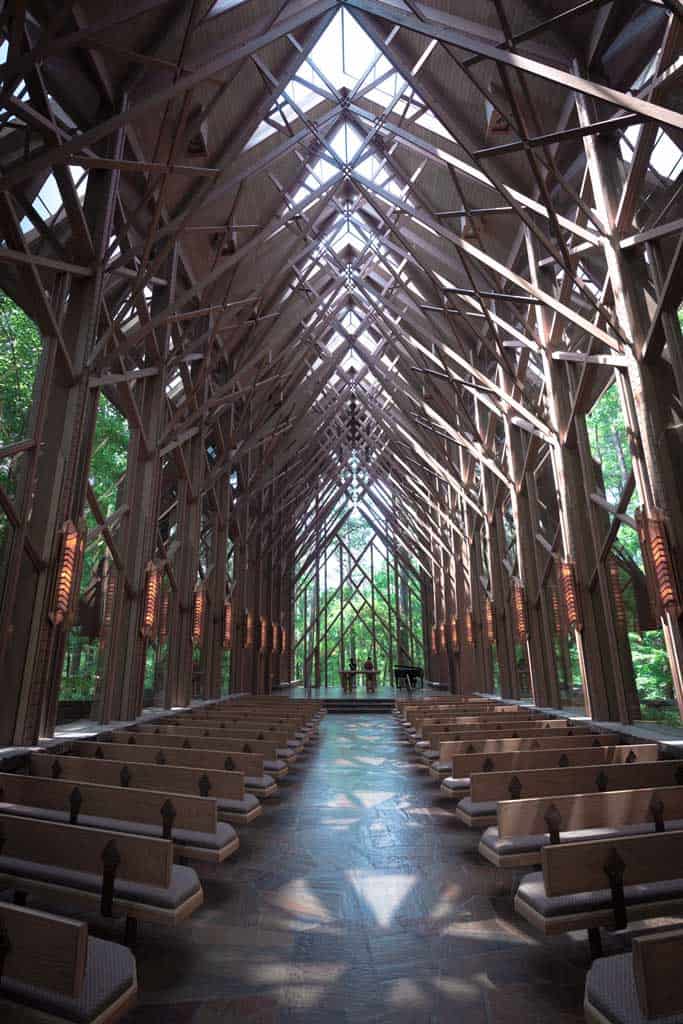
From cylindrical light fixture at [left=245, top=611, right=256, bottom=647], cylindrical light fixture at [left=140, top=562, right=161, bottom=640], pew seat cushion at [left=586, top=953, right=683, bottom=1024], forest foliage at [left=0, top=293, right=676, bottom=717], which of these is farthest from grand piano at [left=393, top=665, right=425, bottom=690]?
pew seat cushion at [left=586, top=953, right=683, bottom=1024]

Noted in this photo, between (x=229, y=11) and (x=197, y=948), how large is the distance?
32.6ft

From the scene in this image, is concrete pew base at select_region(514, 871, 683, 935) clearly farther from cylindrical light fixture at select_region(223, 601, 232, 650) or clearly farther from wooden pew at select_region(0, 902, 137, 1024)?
cylindrical light fixture at select_region(223, 601, 232, 650)

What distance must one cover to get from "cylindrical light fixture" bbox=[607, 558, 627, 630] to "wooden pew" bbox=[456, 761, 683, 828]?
132 inches

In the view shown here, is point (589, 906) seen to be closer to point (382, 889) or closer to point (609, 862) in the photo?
point (609, 862)

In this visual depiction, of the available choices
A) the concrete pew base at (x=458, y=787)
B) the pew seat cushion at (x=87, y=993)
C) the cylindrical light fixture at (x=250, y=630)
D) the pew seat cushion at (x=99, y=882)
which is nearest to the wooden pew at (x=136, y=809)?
the pew seat cushion at (x=99, y=882)

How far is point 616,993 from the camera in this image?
1.71 metres

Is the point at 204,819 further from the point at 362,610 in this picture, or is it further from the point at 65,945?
the point at 362,610

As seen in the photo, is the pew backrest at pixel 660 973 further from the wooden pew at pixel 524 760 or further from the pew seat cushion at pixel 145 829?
the wooden pew at pixel 524 760

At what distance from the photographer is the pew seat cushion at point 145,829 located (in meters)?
3.21

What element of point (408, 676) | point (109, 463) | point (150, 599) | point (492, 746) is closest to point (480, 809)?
point (492, 746)

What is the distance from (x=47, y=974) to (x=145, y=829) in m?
1.86

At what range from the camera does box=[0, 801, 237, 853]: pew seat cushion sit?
3.21 metres

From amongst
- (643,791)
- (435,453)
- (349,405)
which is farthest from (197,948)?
(349,405)

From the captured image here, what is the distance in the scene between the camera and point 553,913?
7.82ft
